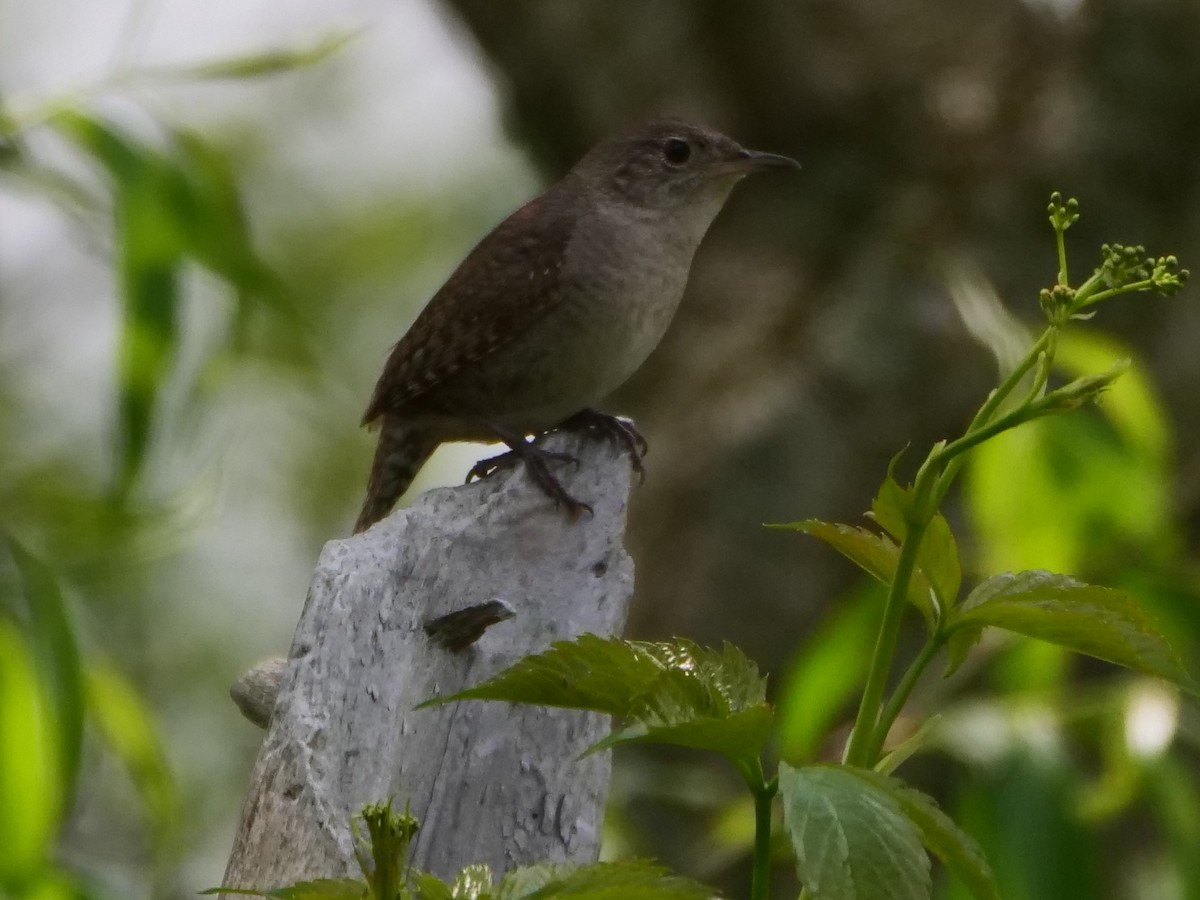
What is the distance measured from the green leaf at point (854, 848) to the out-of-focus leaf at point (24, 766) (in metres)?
1.61

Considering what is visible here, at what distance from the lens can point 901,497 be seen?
1.22 metres

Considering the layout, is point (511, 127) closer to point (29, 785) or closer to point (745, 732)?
point (29, 785)

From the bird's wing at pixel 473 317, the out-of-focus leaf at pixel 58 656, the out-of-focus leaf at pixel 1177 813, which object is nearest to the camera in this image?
the out-of-focus leaf at pixel 58 656

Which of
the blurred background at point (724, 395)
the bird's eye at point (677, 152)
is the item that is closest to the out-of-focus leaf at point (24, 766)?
the blurred background at point (724, 395)

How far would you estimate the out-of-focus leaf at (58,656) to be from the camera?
96.4 inches

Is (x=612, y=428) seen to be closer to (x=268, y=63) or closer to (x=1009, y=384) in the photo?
(x=268, y=63)

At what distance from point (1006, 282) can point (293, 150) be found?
4.29 m

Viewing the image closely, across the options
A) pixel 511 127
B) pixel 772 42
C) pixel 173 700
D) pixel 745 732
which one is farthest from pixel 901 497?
pixel 173 700

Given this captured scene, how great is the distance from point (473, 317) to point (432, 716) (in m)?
1.87

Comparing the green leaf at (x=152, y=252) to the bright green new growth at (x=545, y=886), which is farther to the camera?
the green leaf at (x=152, y=252)

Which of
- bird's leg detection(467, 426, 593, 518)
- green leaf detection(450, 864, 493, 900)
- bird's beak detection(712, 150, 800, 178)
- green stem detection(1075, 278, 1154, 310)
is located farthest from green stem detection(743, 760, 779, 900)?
bird's beak detection(712, 150, 800, 178)

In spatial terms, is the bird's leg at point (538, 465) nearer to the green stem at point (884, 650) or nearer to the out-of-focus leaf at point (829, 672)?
the out-of-focus leaf at point (829, 672)

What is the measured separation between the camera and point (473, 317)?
12.1 feet

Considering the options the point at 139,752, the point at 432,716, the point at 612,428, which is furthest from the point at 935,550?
the point at 139,752
